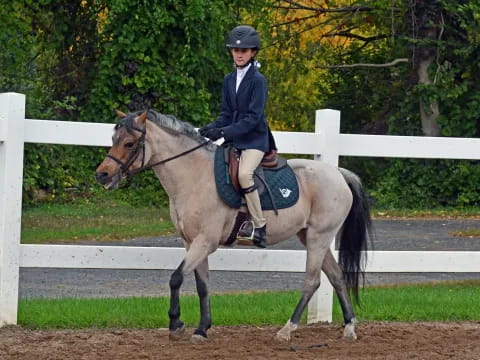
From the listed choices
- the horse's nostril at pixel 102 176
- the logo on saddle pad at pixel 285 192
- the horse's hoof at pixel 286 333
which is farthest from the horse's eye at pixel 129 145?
the horse's hoof at pixel 286 333

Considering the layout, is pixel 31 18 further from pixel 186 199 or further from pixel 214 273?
pixel 186 199

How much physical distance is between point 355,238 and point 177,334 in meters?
1.87

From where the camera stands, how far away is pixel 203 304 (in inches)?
312

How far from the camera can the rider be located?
7.75m

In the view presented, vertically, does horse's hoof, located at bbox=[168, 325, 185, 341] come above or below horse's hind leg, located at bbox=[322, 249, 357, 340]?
below

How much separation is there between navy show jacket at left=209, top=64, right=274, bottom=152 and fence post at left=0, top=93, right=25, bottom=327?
5.55 ft

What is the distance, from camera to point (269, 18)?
78.3 feet

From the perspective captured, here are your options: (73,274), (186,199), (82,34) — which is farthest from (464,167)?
(186,199)

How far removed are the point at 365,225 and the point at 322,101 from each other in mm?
17887

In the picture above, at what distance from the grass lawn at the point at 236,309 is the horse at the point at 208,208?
77 centimetres

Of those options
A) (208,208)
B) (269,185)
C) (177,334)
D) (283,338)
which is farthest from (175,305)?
(269,185)

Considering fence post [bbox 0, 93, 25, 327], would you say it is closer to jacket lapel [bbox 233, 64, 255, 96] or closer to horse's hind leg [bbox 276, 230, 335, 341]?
jacket lapel [bbox 233, 64, 255, 96]

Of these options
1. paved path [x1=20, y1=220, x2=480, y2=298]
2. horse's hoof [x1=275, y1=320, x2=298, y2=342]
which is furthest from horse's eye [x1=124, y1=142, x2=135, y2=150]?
paved path [x1=20, y1=220, x2=480, y2=298]

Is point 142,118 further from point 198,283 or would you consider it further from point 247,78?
point 198,283
